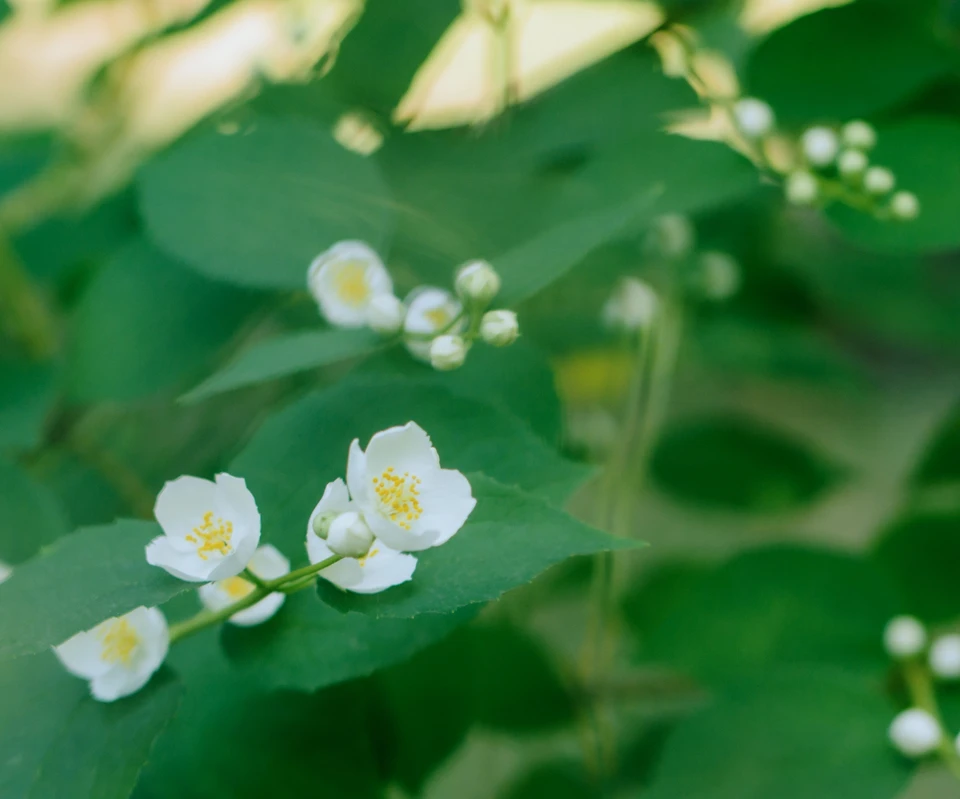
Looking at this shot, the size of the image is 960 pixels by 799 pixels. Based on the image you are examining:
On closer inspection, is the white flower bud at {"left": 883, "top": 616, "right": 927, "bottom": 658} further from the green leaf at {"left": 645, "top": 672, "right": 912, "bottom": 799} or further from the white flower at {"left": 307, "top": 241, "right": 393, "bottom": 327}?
the white flower at {"left": 307, "top": 241, "right": 393, "bottom": 327}

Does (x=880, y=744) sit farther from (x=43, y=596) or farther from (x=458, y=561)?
(x=43, y=596)

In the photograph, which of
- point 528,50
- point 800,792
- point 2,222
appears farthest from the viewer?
point 528,50

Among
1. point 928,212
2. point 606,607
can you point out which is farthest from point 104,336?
point 928,212

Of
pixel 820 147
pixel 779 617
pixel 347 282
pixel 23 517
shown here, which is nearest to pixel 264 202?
pixel 347 282

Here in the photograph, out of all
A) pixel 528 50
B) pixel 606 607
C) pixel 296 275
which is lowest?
pixel 606 607

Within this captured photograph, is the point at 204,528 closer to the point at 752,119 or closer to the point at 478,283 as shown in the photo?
the point at 478,283

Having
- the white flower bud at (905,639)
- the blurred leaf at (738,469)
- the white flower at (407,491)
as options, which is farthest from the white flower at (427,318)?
the blurred leaf at (738,469)

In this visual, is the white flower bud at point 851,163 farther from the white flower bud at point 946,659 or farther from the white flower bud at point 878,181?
the white flower bud at point 946,659
